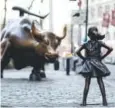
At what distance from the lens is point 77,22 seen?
1165 inches

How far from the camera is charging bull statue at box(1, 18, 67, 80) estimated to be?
21.9 m

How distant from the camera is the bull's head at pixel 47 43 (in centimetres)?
2172

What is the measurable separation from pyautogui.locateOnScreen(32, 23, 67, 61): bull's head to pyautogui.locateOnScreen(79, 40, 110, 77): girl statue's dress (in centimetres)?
937

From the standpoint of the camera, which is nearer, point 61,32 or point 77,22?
point 61,32

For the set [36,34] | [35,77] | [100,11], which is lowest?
[100,11]

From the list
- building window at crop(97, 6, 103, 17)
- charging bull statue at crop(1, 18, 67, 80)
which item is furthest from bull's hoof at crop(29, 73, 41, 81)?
building window at crop(97, 6, 103, 17)

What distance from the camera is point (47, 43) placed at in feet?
71.7

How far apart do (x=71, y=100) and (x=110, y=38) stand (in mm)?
51566

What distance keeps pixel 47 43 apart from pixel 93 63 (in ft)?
32.4

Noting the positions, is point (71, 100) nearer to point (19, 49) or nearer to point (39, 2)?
point (39, 2)

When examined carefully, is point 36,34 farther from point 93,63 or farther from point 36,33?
point 93,63

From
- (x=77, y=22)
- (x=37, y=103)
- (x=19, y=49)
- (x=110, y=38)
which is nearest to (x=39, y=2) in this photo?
(x=19, y=49)

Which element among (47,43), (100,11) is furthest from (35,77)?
(100,11)

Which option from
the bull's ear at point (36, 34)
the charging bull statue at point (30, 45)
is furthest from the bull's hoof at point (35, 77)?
the bull's ear at point (36, 34)
